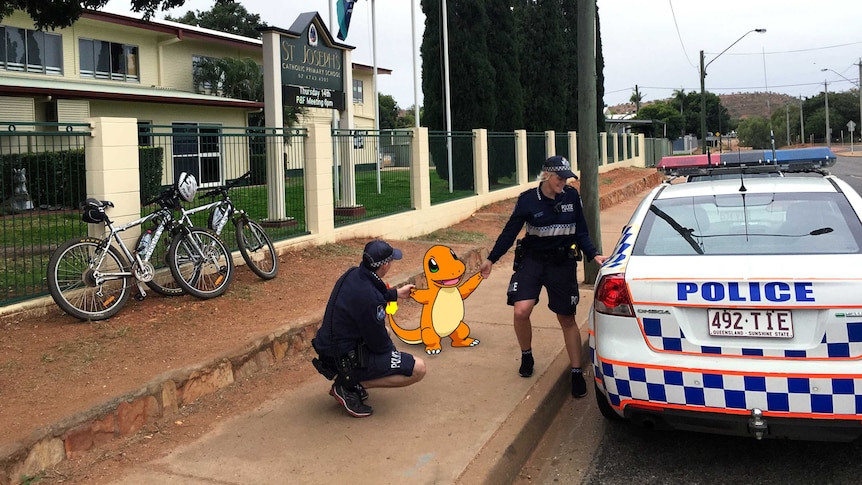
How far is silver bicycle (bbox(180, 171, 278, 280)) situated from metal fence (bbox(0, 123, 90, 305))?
1184 mm

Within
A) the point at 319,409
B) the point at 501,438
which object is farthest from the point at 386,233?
the point at 501,438

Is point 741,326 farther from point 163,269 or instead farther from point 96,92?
point 96,92

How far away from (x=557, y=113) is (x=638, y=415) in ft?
77.6

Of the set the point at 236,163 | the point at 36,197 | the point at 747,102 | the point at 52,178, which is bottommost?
the point at 36,197

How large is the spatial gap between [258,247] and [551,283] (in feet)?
13.0

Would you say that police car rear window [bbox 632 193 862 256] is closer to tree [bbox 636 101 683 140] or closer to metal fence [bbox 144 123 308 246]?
metal fence [bbox 144 123 308 246]

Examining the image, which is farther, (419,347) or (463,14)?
(463,14)

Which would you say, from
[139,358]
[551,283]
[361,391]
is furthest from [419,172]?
[361,391]

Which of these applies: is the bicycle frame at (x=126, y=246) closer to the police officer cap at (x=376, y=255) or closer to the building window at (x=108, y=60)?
the police officer cap at (x=376, y=255)

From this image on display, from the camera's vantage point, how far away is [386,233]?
1166 centimetres

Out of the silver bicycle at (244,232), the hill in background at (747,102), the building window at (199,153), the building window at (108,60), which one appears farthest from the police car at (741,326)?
the hill in background at (747,102)

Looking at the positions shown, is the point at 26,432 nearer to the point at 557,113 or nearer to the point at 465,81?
the point at 465,81

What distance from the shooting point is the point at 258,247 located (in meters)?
7.99

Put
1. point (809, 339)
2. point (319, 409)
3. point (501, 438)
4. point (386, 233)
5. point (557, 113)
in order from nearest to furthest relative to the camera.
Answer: point (809, 339)
point (501, 438)
point (319, 409)
point (386, 233)
point (557, 113)
